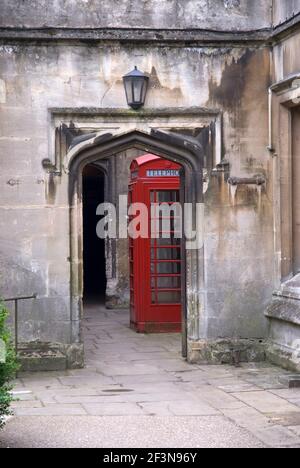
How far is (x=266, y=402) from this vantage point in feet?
26.4

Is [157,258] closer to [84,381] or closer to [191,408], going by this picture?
[84,381]

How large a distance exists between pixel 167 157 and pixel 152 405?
3.56 metres

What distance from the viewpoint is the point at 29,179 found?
9.91 metres

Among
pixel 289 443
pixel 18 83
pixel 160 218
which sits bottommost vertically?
pixel 289 443

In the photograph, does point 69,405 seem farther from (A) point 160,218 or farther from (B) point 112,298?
(B) point 112,298

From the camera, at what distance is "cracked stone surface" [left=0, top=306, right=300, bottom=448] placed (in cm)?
664

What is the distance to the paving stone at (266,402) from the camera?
7.73m

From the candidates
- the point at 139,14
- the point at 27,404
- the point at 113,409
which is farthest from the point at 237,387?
the point at 139,14

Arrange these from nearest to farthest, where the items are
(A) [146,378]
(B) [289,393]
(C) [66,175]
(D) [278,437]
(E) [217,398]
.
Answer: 1. (D) [278,437]
2. (E) [217,398]
3. (B) [289,393]
4. (A) [146,378]
5. (C) [66,175]

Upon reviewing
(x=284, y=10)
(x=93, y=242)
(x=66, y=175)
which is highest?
(x=284, y=10)

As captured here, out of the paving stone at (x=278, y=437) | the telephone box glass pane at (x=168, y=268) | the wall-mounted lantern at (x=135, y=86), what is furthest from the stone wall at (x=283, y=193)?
the telephone box glass pane at (x=168, y=268)

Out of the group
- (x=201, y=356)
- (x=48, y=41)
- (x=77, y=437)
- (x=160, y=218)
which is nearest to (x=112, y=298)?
(x=160, y=218)

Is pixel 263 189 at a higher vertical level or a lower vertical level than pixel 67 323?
higher

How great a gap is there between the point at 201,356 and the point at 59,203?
8.19 feet
